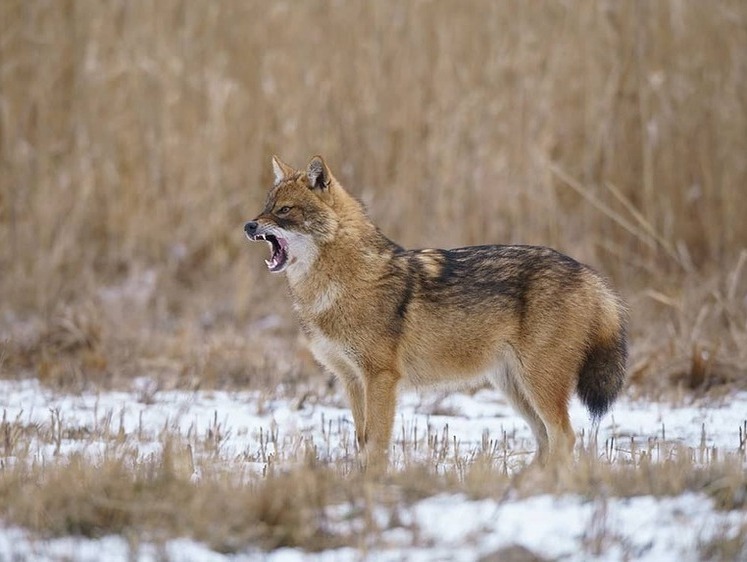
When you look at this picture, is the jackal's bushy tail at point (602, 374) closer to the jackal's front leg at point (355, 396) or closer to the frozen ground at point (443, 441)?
the frozen ground at point (443, 441)

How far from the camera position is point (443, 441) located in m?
6.36

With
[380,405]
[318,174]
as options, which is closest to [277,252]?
[318,174]

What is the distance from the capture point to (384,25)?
470 inches

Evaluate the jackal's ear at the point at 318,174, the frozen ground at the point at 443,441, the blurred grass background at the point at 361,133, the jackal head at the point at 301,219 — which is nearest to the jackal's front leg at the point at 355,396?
the frozen ground at the point at 443,441

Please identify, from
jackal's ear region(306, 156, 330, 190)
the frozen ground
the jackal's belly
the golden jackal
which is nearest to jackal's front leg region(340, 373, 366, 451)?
the golden jackal

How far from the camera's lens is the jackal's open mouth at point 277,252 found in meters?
6.57

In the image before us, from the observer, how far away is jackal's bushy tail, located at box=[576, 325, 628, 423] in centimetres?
641

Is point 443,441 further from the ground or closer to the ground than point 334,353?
closer to the ground

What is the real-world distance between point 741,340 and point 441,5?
5.14 m

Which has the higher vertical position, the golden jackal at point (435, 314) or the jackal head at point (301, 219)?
the jackal head at point (301, 219)

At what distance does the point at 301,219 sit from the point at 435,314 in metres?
0.95

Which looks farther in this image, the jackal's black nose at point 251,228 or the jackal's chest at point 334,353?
the jackal's chest at point 334,353

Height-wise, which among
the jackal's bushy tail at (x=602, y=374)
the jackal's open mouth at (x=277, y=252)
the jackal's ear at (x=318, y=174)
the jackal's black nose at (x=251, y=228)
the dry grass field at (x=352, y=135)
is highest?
the dry grass field at (x=352, y=135)

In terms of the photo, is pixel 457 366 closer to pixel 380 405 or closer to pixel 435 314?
pixel 435 314
